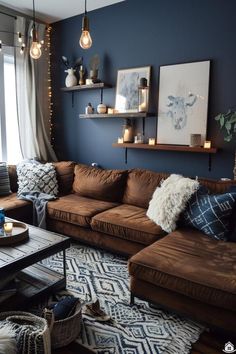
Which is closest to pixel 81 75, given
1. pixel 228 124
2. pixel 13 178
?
pixel 13 178

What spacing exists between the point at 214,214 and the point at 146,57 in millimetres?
2072

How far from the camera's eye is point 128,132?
3.56 metres

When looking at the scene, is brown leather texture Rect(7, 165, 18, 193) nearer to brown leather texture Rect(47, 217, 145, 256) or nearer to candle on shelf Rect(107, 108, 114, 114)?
brown leather texture Rect(47, 217, 145, 256)

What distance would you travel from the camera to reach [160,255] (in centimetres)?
201

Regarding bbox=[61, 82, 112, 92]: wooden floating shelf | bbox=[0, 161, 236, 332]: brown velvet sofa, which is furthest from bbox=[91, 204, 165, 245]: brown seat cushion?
bbox=[61, 82, 112, 92]: wooden floating shelf

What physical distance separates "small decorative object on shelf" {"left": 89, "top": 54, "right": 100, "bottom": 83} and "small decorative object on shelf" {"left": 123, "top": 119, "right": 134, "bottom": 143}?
711mm

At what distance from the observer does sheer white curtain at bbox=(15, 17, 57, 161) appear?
3.87 m

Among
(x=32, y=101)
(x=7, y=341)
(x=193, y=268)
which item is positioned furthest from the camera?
(x=32, y=101)

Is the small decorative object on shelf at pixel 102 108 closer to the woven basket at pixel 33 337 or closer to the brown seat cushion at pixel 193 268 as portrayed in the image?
the brown seat cushion at pixel 193 268

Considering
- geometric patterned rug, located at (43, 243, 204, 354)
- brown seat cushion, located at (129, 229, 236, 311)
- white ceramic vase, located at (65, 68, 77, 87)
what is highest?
white ceramic vase, located at (65, 68, 77, 87)

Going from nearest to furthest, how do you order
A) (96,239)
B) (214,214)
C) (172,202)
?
(214,214) < (172,202) < (96,239)

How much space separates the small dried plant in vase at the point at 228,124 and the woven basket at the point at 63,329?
1921 millimetres

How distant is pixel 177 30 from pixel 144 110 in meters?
0.91

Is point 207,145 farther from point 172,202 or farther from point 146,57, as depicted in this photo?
point 146,57
